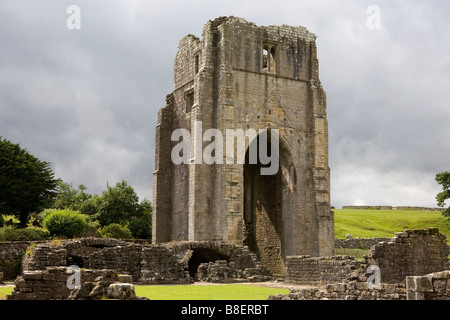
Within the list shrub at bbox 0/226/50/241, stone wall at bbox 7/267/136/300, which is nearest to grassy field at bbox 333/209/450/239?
shrub at bbox 0/226/50/241

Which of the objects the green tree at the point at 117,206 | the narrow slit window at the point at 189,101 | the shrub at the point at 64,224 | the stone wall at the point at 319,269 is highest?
the narrow slit window at the point at 189,101

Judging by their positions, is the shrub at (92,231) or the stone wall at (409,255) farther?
the shrub at (92,231)

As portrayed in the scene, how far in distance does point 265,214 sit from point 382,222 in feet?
84.4

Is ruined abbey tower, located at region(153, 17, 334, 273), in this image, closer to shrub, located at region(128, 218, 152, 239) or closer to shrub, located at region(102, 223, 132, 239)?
shrub, located at region(102, 223, 132, 239)

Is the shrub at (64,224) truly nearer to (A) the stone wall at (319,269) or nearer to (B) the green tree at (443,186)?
(A) the stone wall at (319,269)

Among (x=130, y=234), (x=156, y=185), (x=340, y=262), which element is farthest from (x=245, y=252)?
(x=130, y=234)

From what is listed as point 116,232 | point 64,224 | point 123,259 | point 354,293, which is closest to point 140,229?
point 116,232

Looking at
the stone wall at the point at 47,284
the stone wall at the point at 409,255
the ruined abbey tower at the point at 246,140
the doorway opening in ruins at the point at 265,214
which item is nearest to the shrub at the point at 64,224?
the ruined abbey tower at the point at 246,140

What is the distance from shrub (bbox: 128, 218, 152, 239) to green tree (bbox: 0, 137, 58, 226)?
23.4 feet

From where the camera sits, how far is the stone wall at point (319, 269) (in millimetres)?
18891

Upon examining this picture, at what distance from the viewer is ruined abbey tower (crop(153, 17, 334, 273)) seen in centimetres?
2916

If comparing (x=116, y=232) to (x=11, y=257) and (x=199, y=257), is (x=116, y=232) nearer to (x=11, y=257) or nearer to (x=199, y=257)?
(x=199, y=257)

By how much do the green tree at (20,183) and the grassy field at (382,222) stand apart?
76.0ft

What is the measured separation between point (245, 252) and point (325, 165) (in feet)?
29.4
